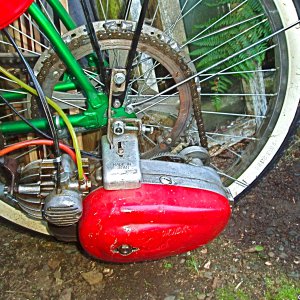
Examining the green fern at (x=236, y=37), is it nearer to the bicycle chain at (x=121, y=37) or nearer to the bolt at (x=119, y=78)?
the bicycle chain at (x=121, y=37)

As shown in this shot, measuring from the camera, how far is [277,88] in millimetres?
1858

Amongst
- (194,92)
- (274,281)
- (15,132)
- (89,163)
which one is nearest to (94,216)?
(89,163)

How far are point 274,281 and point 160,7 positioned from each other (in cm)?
120

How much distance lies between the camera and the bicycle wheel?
5.62 ft

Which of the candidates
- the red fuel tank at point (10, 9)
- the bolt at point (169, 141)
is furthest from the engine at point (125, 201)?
the red fuel tank at point (10, 9)

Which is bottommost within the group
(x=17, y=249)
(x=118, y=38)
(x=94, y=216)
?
(x=17, y=249)

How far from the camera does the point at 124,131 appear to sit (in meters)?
1.60

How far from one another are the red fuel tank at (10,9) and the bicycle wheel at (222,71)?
0.36 m

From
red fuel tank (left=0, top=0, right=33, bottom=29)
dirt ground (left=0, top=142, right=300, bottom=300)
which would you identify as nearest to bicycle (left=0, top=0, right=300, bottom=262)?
red fuel tank (left=0, top=0, right=33, bottom=29)

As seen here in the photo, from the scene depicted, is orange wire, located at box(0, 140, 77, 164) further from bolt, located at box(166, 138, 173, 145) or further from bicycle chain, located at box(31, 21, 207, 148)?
bolt, located at box(166, 138, 173, 145)

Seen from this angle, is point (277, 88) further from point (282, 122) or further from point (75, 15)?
point (75, 15)

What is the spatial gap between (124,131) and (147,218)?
282mm

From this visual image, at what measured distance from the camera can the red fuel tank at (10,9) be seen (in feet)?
4.16

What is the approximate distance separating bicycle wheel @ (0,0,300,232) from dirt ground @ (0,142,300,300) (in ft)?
0.55
